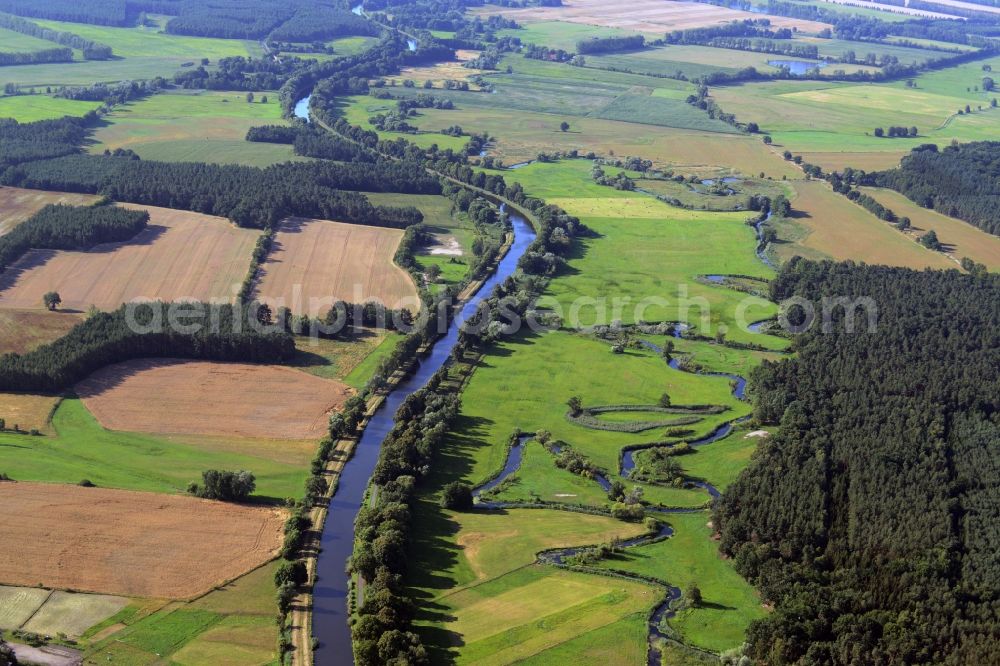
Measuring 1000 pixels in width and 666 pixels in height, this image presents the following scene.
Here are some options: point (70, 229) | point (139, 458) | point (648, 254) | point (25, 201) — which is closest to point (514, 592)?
point (139, 458)

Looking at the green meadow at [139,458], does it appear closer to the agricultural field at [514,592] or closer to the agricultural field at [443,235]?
the agricultural field at [514,592]

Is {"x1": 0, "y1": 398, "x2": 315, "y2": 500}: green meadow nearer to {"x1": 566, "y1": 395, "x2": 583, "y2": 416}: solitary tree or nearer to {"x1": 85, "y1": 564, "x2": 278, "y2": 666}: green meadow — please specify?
{"x1": 85, "y1": 564, "x2": 278, "y2": 666}: green meadow

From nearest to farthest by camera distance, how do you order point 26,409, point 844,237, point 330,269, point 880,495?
point 880,495 → point 26,409 → point 330,269 → point 844,237

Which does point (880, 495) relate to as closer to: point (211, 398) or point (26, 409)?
point (211, 398)

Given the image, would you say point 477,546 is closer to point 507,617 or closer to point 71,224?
point 507,617

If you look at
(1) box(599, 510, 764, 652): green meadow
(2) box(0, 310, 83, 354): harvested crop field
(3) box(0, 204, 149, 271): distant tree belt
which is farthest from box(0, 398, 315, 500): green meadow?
(3) box(0, 204, 149, 271): distant tree belt

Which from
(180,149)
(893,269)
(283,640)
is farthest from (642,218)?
(283,640)
